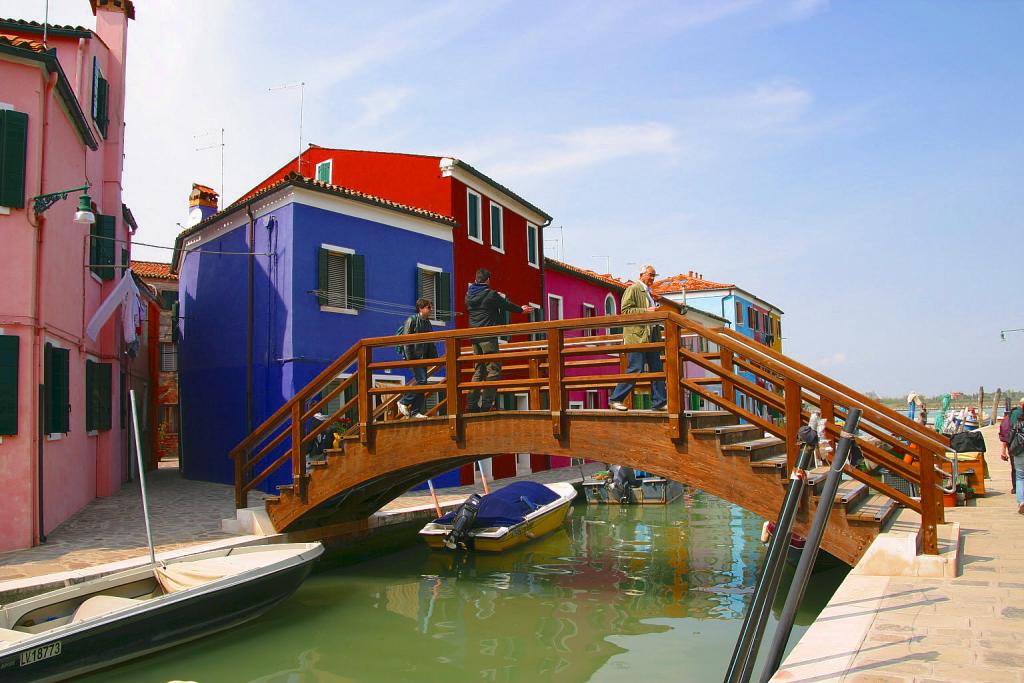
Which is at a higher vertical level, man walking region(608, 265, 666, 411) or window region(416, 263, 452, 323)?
window region(416, 263, 452, 323)

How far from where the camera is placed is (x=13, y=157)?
1030cm

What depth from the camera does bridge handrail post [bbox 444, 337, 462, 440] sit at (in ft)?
29.2

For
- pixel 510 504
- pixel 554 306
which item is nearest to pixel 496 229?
pixel 554 306

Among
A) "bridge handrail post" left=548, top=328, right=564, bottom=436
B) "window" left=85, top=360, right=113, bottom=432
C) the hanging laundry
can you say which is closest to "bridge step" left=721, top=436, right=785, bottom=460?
"bridge handrail post" left=548, top=328, right=564, bottom=436

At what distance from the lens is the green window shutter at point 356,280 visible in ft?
54.6

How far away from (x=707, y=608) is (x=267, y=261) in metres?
11.0

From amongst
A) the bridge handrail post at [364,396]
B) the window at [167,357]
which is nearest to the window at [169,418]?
the window at [167,357]

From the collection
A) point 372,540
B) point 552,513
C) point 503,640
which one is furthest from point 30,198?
point 552,513

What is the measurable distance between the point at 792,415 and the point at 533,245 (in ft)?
58.6

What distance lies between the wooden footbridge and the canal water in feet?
5.23

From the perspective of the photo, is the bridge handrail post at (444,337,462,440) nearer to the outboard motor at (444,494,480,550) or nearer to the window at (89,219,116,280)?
the outboard motor at (444,494,480,550)

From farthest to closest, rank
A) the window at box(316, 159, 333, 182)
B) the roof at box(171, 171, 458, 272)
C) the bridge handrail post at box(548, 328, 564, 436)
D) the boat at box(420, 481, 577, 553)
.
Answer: the window at box(316, 159, 333, 182) < the roof at box(171, 171, 458, 272) < the boat at box(420, 481, 577, 553) < the bridge handrail post at box(548, 328, 564, 436)

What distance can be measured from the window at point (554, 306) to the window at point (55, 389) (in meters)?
15.4

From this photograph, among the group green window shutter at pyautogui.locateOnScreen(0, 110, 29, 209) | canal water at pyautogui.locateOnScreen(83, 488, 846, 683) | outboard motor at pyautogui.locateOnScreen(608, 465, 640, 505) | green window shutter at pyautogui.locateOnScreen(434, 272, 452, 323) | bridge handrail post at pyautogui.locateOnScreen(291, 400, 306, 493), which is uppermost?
green window shutter at pyautogui.locateOnScreen(0, 110, 29, 209)
